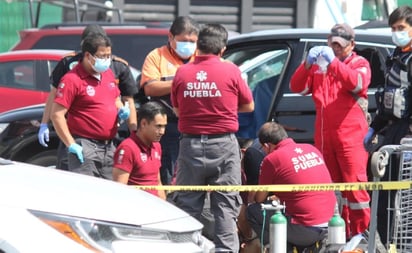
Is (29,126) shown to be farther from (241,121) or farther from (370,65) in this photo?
(370,65)

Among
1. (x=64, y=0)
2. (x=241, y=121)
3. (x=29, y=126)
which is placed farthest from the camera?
(x=64, y=0)

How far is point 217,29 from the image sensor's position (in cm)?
810

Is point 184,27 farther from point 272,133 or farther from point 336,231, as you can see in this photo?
point 336,231

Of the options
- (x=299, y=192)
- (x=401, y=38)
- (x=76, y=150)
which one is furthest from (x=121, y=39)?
(x=299, y=192)

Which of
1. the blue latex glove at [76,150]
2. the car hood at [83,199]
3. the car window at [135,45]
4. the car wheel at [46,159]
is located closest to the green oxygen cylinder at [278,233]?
the car hood at [83,199]

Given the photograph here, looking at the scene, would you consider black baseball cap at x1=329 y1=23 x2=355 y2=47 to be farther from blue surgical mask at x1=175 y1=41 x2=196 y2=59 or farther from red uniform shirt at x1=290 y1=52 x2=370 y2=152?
blue surgical mask at x1=175 y1=41 x2=196 y2=59

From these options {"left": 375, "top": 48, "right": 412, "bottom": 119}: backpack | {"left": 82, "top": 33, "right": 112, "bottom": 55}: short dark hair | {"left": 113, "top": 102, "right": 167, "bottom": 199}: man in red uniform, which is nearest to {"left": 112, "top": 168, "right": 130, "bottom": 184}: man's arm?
{"left": 113, "top": 102, "right": 167, "bottom": 199}: man in red uniform

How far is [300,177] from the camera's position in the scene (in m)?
8.08

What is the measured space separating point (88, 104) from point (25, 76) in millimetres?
5069

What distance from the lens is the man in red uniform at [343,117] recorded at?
28.1ft

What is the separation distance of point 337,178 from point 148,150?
1.56 m

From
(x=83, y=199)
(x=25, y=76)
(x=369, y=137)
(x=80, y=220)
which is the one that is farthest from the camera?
(x=25, y=76)

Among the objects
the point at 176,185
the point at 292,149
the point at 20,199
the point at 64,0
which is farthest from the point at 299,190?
the point at 64,0

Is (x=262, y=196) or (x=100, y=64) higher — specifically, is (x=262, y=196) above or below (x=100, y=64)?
below
